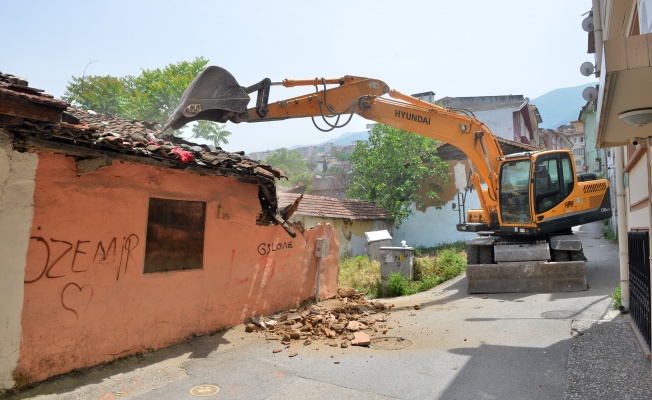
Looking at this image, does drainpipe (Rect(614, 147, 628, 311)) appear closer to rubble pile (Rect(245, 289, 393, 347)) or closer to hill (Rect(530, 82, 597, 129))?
rubble pile (Rect(245, 289, 393, 347))

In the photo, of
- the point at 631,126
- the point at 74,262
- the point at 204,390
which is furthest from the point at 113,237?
the point at 631,126

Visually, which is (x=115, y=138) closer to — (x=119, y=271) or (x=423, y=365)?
(x=119, y=271)

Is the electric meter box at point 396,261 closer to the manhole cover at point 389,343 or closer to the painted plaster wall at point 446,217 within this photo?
the manhole cover at point 389,343

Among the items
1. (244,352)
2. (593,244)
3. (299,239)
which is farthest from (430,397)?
(593,244)

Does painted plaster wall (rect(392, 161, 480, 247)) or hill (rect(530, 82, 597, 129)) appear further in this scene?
hill (rect(530, 82, 597, 129))

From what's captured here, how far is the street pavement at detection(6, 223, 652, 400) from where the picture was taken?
491 centimetres

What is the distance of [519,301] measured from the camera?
9289mm

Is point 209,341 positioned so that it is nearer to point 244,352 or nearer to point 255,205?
point 244,352

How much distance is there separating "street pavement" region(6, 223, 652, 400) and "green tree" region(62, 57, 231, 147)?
72.8 ft

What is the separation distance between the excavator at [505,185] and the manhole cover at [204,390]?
557 centimetres

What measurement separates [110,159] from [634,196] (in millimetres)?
7583

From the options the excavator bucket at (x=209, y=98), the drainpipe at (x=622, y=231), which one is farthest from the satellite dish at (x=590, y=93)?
the excavator bucket at (x=209, y=98)

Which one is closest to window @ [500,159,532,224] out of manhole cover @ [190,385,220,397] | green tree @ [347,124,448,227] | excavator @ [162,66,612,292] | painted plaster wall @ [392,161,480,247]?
excavator @ [162,66,612,292]

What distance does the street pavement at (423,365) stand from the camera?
16.1 feet
